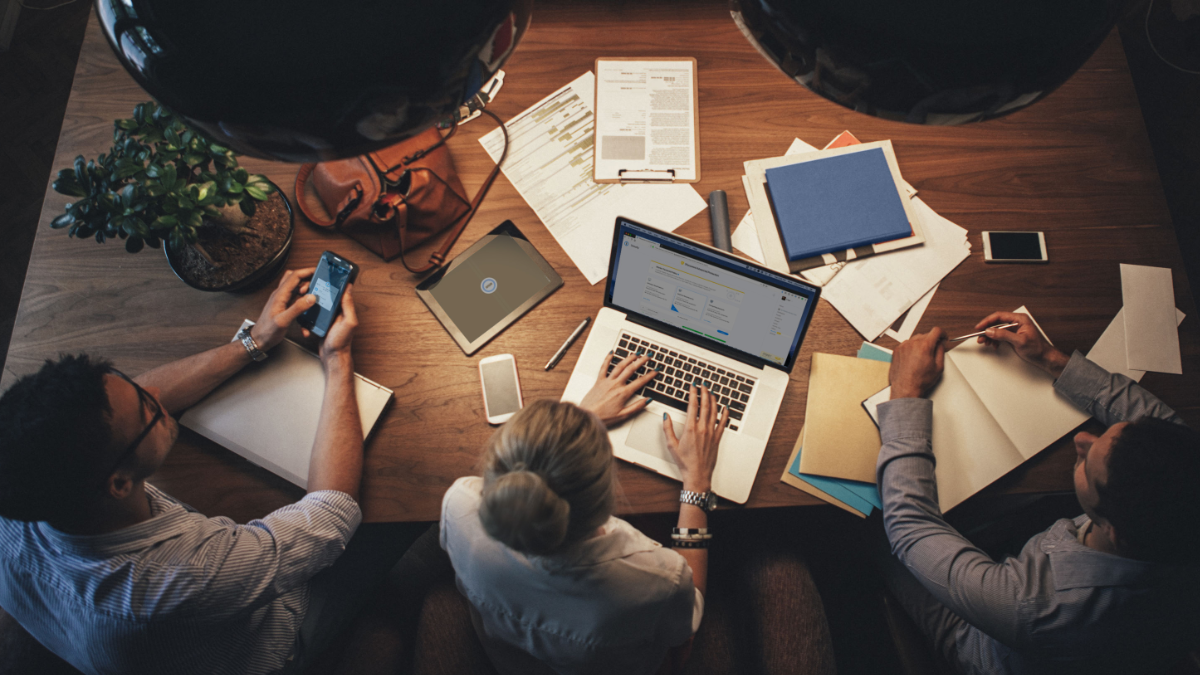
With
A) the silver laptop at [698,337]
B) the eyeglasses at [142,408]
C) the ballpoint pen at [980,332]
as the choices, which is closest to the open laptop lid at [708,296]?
the silver laptop at [698,337]

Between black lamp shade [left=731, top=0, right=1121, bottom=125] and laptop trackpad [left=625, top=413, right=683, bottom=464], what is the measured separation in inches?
32.9

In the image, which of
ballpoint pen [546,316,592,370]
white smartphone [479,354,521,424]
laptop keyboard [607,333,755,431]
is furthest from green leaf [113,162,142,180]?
laptop keyboard [607,333,755,431]

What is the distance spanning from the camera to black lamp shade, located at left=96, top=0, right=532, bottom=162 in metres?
0.40

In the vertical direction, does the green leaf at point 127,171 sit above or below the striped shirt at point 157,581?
above

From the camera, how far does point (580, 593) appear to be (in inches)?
36.1

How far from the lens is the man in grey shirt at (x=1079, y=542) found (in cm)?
97

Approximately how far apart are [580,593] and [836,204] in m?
0.96

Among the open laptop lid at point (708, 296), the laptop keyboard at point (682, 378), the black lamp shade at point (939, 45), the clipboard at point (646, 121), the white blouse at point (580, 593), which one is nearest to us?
the black lamp shade at point (939, 45)

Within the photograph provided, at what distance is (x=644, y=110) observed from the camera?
1.37m

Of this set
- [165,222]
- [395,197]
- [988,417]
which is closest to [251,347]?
[165,222]

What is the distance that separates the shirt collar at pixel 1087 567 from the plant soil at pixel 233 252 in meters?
1.62

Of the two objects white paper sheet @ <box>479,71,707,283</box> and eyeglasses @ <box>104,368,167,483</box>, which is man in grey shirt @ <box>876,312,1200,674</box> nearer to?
white paper sheet @ <box>479,71,707,283</box>

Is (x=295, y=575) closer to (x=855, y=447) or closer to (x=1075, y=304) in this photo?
(x=855, y=447)

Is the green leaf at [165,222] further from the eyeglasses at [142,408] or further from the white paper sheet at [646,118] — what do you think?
the white paper sheet at [646,118]
